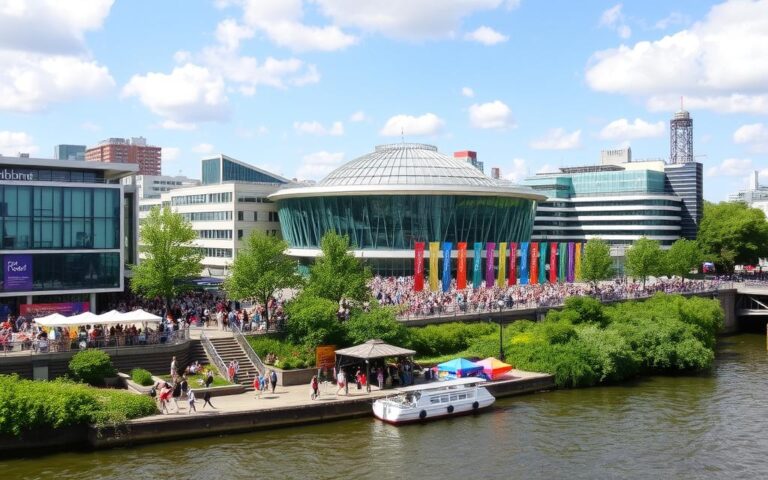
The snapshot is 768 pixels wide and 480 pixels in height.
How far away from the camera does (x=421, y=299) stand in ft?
224

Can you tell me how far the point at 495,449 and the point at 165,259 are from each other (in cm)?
3005

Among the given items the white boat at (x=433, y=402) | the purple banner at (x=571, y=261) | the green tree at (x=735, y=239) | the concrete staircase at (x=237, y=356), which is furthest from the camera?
the green tree at (x=735, y=239)

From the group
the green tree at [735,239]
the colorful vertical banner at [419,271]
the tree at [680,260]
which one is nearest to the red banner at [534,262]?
the colorful vertical banner at [419,271]

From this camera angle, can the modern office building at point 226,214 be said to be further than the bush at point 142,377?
Yes

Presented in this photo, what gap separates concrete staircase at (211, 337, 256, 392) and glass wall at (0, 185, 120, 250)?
1315cm

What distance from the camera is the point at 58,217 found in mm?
53656

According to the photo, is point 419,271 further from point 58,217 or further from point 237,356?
point 58,217

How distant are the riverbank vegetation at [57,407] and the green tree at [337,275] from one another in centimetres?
1960

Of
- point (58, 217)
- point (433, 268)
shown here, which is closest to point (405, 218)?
point (433, 268)

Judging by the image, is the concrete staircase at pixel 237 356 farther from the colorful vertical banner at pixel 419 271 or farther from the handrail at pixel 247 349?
the colorful vertical banner at pixel 419 271

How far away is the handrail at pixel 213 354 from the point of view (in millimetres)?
45312

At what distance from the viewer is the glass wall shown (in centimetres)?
5181

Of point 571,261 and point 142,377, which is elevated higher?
point 571,261

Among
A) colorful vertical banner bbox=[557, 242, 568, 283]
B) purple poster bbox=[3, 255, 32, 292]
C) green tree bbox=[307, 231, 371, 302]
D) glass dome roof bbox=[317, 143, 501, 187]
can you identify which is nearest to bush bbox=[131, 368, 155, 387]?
purple poster bbox=[3, 255, 32, 292]
